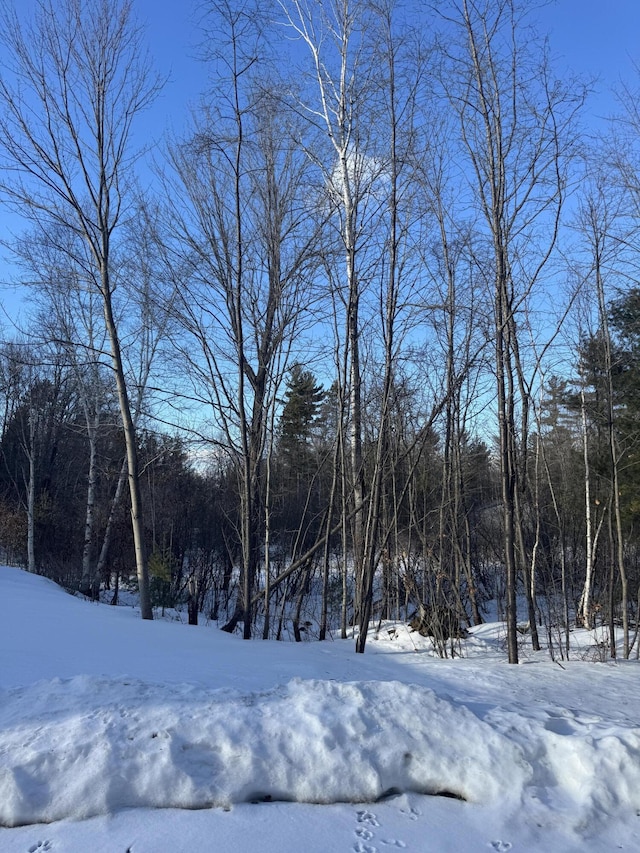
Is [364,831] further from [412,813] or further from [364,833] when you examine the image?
[412,813]

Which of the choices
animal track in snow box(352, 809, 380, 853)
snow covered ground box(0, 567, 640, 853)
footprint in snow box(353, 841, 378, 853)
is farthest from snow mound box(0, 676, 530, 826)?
footprint in snow box(353, 841, 378, 853)

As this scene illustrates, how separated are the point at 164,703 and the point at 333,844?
1211mm

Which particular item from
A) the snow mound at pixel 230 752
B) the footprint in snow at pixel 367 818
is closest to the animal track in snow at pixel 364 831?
the footprint in snow at pixel 367 818

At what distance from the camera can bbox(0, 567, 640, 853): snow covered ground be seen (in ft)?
7.86

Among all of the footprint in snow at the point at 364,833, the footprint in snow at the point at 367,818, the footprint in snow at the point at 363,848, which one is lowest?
the footprint in snow at the point at 363,848

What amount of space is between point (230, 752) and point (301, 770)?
0.33m

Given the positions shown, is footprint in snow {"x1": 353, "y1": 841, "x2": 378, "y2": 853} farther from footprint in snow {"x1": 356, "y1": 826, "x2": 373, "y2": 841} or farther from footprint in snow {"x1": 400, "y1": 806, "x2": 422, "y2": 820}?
footprint in snow {"x1": 400, "y1": 806, "x2": 422, "y2": 820}

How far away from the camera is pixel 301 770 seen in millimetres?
2732

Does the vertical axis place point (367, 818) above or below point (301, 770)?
below

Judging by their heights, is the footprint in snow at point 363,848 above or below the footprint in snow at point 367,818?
below

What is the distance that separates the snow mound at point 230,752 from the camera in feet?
8.21

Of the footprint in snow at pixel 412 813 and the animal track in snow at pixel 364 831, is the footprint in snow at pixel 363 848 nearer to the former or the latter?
the animal track in snow at pixel 364 831

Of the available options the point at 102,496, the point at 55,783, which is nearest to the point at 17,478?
the point at 102,496

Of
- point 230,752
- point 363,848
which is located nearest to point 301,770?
point 230,752
